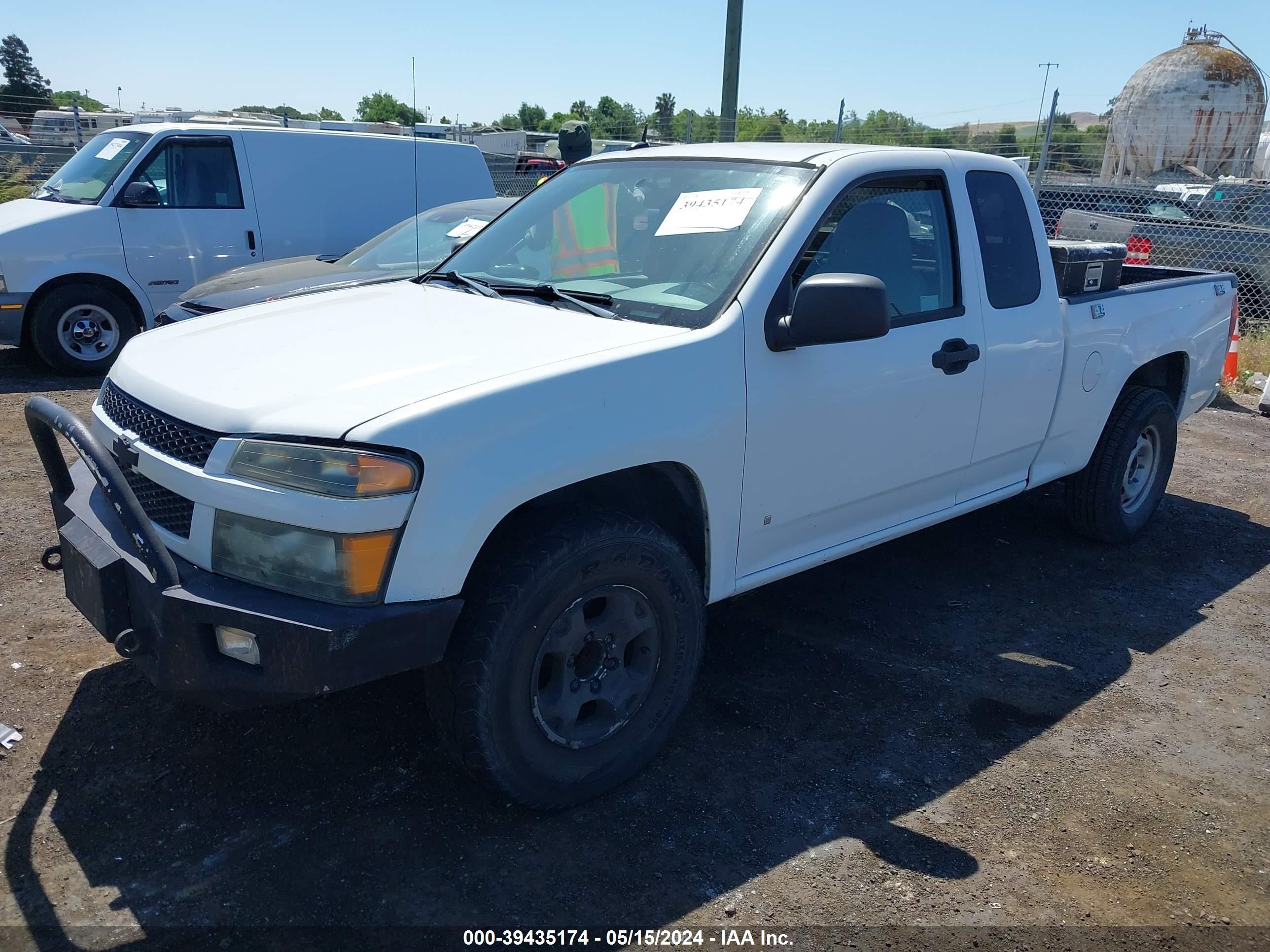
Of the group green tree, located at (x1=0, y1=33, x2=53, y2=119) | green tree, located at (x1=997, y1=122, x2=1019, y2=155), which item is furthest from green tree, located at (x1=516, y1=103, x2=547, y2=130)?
green tree, located at (x1=997, y1=122, x2=1019, y2=155)

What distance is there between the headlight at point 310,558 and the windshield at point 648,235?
1.23 metres

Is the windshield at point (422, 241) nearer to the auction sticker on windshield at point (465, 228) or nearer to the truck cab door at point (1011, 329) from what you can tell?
the auction sticker on windshield at point (465, 228)

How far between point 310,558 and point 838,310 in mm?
1693

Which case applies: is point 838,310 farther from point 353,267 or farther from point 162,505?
point 353,267

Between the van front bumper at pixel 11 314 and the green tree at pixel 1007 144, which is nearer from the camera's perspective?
the van front bumper at pixel 11 314

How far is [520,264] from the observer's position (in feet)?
12.7

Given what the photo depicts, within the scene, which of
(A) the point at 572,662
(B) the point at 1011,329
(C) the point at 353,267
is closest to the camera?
(A) the point at 572,662

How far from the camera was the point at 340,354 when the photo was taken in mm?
2936

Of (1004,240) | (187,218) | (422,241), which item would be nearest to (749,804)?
(1004,240)

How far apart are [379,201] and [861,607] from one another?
6534 mm

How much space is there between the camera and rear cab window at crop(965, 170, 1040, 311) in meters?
4.11

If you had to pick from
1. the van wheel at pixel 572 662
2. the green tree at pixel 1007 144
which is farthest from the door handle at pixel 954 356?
the green tree at pixel 1007 144

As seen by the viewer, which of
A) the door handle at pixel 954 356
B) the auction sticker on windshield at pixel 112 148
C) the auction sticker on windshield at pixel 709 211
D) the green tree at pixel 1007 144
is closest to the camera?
the auction sticker on windshield at pixel 709 211

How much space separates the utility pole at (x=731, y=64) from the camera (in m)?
11.6
